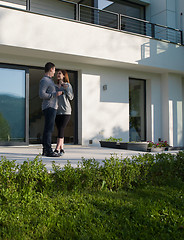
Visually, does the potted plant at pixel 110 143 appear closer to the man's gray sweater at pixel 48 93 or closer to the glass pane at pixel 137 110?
the glass pane at pixel 137 110

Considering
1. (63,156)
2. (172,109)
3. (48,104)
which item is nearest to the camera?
(48,104)

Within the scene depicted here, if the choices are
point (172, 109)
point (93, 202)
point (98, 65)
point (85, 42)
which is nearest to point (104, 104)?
point (98, 65)

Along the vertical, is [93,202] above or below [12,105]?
below

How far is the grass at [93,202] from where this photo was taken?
2.41 m

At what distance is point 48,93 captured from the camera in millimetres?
5082

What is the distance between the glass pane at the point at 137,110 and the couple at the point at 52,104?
20.1ft

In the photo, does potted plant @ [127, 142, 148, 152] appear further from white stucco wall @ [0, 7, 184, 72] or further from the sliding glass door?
the sliding glass door

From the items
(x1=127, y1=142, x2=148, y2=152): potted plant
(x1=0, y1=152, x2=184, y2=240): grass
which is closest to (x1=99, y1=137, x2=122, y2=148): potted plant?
(x1=127, y1=142, x2=148, y2=152): potted plant

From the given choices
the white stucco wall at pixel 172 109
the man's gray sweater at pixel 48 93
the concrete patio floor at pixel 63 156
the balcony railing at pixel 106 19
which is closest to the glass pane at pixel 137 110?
the white stucco wall at pixel 172 109

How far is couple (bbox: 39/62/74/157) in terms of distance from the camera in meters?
5.01

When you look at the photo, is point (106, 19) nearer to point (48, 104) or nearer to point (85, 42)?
point (85, 42)

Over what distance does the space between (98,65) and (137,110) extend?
2.69 metres

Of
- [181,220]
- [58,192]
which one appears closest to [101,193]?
[58,192]

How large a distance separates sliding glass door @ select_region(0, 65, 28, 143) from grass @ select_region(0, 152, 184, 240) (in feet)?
16.9
